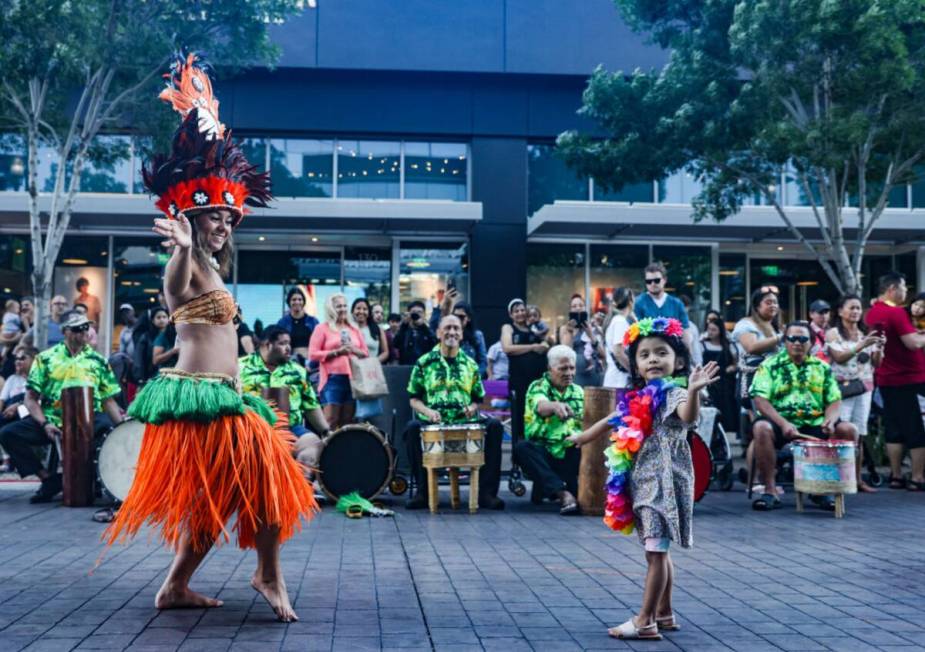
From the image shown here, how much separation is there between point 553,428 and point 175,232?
5.85 m

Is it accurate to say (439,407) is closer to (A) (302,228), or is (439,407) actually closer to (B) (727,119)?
(B) (727,119)

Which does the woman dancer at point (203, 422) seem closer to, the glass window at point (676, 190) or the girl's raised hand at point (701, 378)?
the girl's raised hand at point (701, 378)

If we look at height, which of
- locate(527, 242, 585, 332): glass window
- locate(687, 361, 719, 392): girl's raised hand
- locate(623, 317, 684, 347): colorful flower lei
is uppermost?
locate(527, 242, 585, 332): glass window

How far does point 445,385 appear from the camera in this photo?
32.2 ft

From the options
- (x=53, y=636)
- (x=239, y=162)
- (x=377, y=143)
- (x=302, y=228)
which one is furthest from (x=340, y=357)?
(x=377, y=143)

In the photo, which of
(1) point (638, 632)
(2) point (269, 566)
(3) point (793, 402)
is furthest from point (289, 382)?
(1) point (638, 632)

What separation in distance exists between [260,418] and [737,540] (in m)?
→ 4.18

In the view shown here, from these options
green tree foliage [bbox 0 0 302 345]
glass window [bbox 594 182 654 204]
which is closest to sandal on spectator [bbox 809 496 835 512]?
green tree foliage [bbox 0 0 302 345]

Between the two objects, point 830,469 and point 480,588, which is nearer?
point 480,588

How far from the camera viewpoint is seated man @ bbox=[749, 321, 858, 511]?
9609mm

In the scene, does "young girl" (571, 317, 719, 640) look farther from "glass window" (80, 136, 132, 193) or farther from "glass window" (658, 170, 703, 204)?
"glass window" (658, 170, 703, 204)

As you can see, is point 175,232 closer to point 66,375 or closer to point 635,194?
point 66,375

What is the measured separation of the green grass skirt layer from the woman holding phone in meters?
8.88

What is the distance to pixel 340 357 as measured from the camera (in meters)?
11.0
